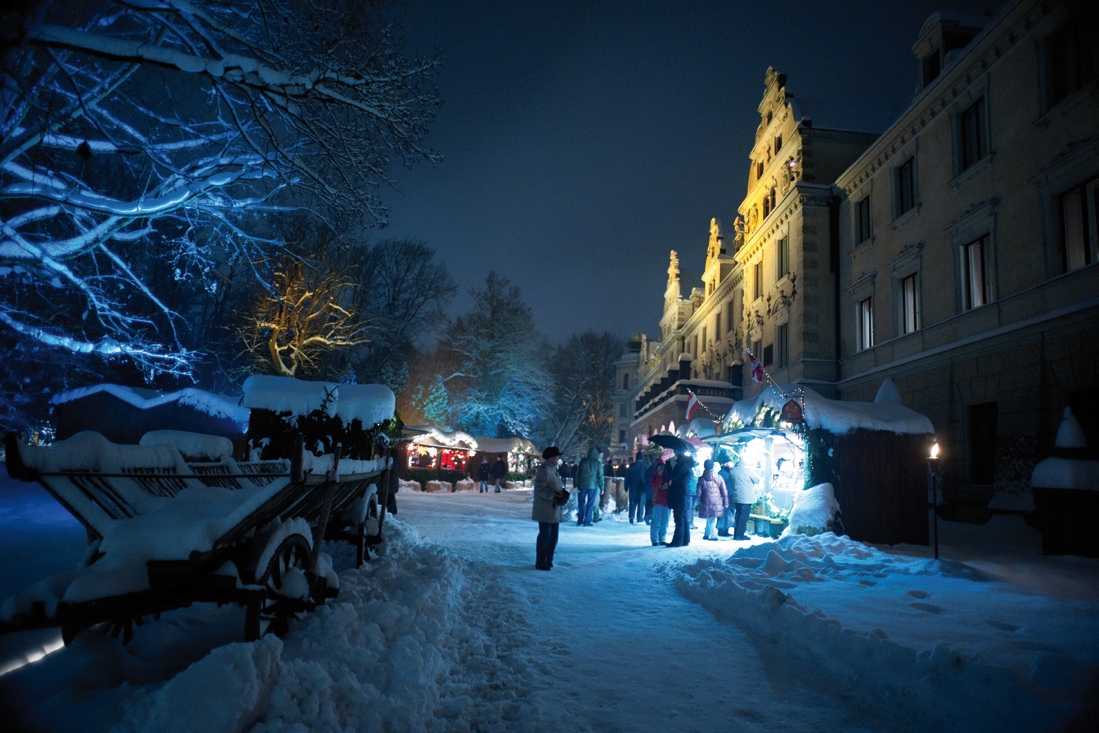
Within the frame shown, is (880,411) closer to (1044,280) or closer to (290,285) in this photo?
(1044,280)

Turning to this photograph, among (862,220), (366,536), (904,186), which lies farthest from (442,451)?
(366,536)

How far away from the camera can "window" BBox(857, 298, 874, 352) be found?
22.7 m

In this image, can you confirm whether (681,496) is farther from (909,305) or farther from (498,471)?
(498,471)

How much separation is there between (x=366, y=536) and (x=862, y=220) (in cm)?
2360

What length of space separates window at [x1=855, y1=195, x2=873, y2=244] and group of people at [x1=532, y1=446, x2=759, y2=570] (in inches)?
487

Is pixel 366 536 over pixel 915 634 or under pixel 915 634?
over

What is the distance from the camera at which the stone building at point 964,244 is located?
529 inches

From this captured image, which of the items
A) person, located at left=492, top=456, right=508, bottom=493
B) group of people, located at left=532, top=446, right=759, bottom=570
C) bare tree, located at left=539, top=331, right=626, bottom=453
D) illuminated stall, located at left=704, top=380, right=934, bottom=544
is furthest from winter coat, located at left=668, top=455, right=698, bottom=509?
bare tree, located at left=539, top=331, right=626, bottom=453

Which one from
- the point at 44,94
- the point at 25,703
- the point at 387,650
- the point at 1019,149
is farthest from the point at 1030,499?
the point at 44,94

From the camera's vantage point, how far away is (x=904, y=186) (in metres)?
20.9

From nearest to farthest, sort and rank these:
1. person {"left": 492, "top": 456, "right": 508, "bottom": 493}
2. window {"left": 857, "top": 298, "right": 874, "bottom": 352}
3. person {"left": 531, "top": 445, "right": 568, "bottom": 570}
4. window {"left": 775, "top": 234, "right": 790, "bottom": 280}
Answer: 1. person {"left": 531, "top": 445, "right": 568, "bottom": 570}
2. window {"left": 857, "top": 298, "right": 874, "bottom": 352}
3. window {"left": 775, "top": 234, "right": 790, "bottom": 280}
4. person {"left": 492, "top": 456, "right": 508, "bottom": 493}

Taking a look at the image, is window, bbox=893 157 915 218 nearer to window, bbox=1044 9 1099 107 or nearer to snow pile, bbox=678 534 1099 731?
window, bbox=1044 9 1099 107

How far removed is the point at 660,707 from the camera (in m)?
4.21

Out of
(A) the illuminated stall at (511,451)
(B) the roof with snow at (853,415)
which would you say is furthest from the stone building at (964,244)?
(A) the illuminated stall at (511,451)
